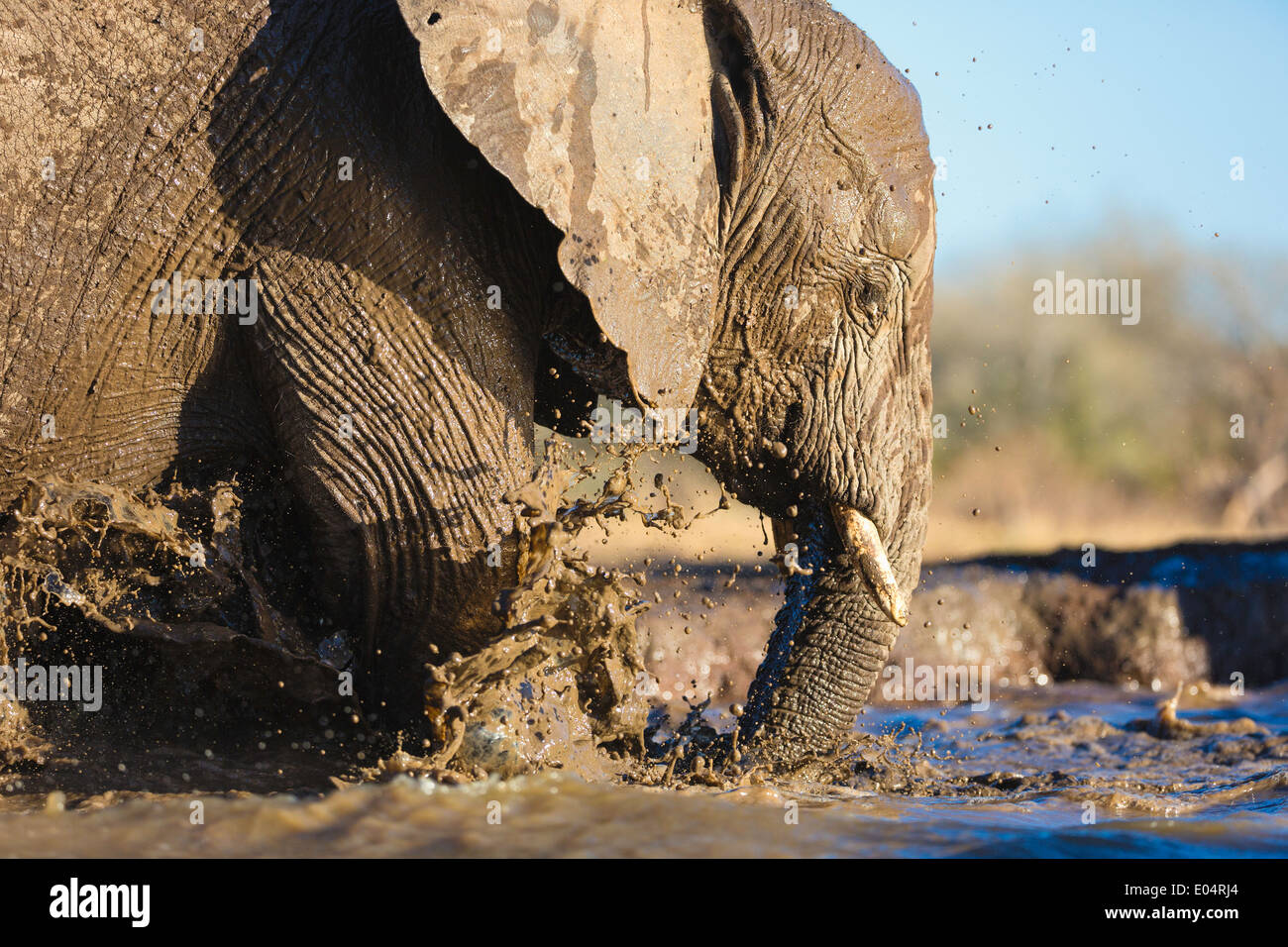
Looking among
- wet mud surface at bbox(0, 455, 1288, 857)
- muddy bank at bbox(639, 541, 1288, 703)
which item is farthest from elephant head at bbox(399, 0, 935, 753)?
muddy bank at bbox(639, 541, 1288, 703)

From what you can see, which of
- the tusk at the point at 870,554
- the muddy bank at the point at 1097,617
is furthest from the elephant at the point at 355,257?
the muddy bank at the point at 1097,617

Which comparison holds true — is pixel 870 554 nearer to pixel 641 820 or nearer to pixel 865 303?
pixel 865 303

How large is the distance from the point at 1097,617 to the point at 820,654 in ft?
15.0

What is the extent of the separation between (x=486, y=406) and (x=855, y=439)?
1469mm

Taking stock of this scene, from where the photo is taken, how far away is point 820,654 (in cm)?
472

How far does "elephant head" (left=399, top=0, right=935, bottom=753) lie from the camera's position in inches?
136

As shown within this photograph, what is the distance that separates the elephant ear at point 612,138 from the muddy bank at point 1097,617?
4.86 m

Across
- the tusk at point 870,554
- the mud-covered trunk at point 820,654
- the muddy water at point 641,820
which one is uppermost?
the tusk at point 870,554

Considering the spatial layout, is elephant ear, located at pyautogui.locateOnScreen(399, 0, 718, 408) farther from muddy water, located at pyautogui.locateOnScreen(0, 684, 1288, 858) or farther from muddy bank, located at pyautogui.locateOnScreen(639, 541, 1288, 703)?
muddy bank, located at pyautogui.locateOnScreen(639, 541, 1288, 703)

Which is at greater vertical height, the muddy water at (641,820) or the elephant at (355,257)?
the elephant at (355,257)

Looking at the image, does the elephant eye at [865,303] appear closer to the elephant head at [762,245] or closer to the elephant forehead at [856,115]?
the elephant head at [762,245]

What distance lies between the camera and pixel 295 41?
11.7 ft

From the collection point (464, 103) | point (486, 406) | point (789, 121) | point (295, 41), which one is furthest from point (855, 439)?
point (295, 41)

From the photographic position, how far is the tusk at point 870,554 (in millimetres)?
4566
